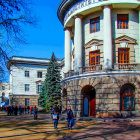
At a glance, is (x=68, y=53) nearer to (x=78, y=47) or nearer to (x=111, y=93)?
(x=78, y=47)

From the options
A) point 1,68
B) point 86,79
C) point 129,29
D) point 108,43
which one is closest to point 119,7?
point 129,29

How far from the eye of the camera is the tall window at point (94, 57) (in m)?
25.5

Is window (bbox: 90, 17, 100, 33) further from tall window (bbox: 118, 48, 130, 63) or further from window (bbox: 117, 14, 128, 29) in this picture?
tall window (bbox: 118, 48, 130, 63)

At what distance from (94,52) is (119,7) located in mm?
5869

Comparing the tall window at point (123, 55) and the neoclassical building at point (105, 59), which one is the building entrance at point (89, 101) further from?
the tall window at point (123, 55)

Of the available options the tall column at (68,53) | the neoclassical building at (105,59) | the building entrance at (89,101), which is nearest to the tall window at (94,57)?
the neoclassical building at (105,59)

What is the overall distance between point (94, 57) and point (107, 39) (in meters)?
3.14

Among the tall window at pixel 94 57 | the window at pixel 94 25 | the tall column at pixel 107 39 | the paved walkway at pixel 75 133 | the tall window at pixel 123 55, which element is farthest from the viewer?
the window at pixel 94 25

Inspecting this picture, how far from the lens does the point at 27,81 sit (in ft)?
181

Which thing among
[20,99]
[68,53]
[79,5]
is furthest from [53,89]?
[20,99]

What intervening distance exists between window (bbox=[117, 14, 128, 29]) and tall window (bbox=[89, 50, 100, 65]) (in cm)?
389

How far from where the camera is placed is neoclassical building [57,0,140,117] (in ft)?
75.2

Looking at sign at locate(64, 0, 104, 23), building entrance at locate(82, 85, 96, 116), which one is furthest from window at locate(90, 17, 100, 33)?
building entrance at locate(82, 85, 96, 116)

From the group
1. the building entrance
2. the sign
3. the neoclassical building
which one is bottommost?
the building entrance
